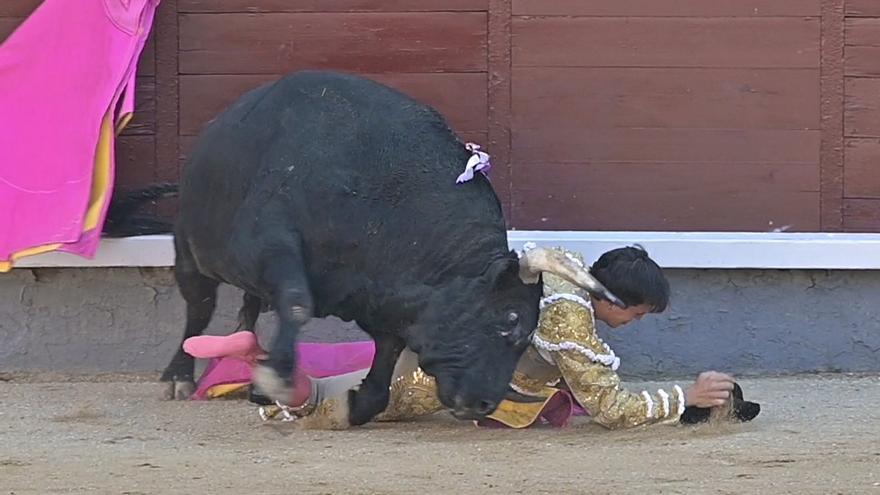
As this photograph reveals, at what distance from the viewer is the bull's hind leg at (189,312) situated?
4785mm

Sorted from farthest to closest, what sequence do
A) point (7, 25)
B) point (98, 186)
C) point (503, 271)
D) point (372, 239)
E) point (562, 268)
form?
point (7, 25) < point (98, 186) < point (372, 239) < point (503, 271) < point (562, 268)

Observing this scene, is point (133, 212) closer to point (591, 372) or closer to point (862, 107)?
point (591, 372)

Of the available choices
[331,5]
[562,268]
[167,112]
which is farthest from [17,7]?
[562,268]

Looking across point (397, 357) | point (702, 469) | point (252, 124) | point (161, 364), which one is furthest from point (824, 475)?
point (161, 364)

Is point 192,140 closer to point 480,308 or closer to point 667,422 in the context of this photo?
point 480,308

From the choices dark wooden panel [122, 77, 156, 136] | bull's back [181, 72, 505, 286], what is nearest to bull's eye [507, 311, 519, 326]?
bull's back [181, 72, 505, 286]

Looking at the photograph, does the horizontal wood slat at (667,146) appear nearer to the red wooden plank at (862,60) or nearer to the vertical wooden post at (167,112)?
the red wooden plank at (862,60)

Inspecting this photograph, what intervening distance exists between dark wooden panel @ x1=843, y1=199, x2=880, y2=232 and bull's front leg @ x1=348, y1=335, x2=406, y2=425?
2.01m

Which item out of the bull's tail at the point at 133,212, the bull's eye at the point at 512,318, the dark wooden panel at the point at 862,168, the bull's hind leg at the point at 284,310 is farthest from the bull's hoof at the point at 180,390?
the dark wooden panel at the point at 862,168

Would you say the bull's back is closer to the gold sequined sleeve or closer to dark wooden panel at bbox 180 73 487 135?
the gold sequined sleeve

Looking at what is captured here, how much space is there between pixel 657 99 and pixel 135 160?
74.7 inches

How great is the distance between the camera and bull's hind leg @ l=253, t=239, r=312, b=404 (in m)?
3.72

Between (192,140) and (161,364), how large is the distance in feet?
2.68

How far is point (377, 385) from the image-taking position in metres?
4.15
